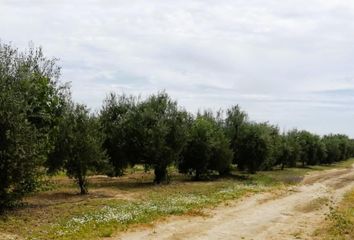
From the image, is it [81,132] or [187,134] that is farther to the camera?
[187,134]

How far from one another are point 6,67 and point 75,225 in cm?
883

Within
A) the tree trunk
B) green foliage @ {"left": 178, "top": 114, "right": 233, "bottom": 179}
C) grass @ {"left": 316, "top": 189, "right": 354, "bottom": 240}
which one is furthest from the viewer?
green foliage @ {"left": 178, "top": 114, "right": 233, "bottom": 179}

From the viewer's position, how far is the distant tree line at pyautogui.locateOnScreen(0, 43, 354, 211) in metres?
21.7

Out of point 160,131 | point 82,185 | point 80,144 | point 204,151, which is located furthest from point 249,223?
point 204,151

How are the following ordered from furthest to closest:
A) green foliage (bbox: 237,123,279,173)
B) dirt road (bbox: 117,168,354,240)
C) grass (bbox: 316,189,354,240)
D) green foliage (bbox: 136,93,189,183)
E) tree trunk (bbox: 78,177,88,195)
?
green foliage (bbox: 237,123,279,173), green foliage (bbox: 136,93,189,183), tree trunk (bbox: 78,177,88,195), grass (bbox: 316,189,354,240), dirt road (bbox: 117,168,354,240)

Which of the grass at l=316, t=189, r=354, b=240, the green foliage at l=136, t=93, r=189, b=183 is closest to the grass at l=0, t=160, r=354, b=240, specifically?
the green foliage at l=136, t=93, r=189, b=183

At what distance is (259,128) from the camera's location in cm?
5925

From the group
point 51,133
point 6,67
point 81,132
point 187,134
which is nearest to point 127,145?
point 187,134

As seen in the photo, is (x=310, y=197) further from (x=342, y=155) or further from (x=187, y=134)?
(x=342, y=155)

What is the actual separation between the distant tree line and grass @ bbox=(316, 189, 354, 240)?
13285 millimetres

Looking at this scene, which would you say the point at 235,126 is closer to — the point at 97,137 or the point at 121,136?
the point at 121,136

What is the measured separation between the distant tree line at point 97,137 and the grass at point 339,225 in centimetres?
1328

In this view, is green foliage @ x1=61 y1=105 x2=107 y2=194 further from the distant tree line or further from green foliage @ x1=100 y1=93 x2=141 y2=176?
green foliage @ x1=100 y1=93 x2=141 y2=176

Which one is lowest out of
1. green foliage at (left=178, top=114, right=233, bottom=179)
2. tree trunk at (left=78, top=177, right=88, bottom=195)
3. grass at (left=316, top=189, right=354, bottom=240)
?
grass at (left=316, top=189, right=354, bottom=240)
